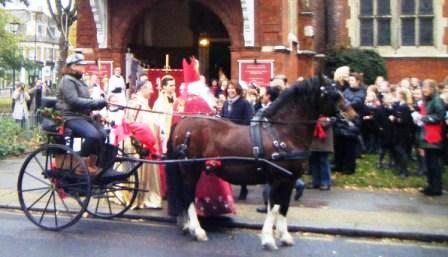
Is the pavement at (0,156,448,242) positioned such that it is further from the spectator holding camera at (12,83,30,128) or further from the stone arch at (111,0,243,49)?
the spectator holding camera at (12,83,30,128)

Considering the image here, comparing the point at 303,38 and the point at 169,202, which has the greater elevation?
the point at 303,38

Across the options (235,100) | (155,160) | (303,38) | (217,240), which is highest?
(303,38)

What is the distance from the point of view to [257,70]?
1738 cm

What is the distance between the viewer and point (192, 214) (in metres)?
8.00

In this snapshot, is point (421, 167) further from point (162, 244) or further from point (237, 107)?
point (162, 244)

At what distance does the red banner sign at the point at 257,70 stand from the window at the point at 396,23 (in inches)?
265

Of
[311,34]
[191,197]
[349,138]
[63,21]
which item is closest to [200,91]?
[191,197]

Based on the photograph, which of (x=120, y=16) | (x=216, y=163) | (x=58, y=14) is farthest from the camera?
(x=58, y=14)

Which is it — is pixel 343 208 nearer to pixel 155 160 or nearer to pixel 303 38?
pixel 155 160

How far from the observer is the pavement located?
8289mm

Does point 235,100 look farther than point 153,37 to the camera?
No

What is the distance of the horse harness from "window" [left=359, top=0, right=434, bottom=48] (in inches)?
629

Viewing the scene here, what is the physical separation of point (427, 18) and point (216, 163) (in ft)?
54.5

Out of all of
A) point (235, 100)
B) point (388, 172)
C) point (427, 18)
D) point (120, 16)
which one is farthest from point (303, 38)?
point (235, 100)
